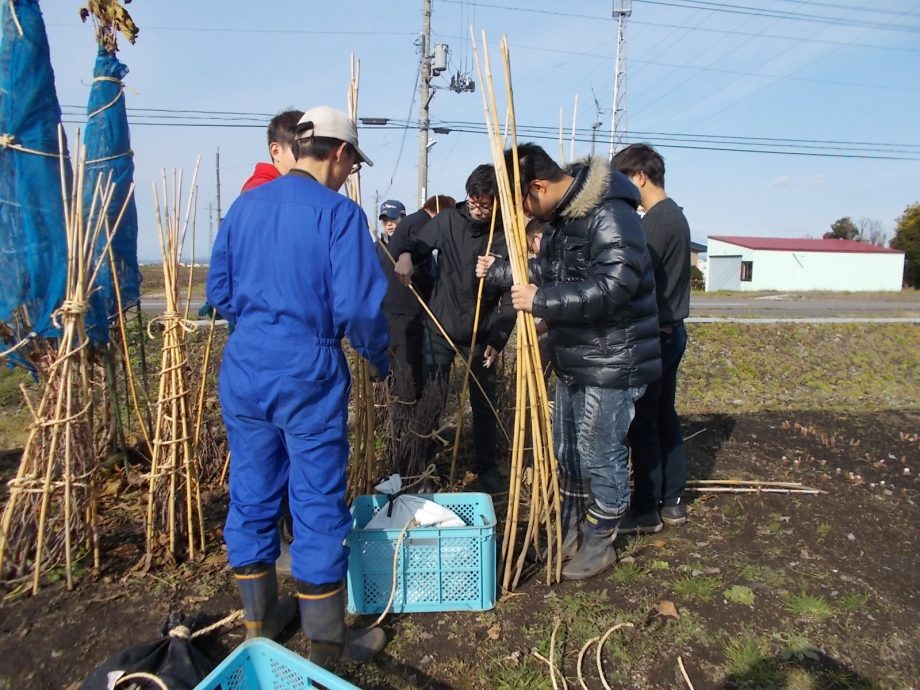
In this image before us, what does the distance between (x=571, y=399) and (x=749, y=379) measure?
5.69 meters

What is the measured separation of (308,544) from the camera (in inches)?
80.1

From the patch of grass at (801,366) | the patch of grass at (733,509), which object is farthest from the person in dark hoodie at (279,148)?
the patch of grass at (801,366)

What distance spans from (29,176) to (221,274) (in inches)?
57.1

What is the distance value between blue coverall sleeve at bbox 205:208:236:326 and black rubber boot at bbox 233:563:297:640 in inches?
36.6

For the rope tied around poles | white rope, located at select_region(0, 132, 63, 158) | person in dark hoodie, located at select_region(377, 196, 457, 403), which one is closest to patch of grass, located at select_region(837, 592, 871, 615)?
person in dark hoodie, located at select_region(377, 196, 457, 403)

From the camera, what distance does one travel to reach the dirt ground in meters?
2.18

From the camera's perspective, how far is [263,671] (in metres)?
1.69

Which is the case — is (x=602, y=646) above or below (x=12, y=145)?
below

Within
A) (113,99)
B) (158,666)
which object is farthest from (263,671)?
(113,99)

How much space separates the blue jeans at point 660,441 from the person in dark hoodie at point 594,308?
1.42 ft

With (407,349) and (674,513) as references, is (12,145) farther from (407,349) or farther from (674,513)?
(674,513)

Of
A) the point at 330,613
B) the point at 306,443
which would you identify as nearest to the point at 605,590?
the point at 330,613

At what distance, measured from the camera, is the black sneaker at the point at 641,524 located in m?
3.16

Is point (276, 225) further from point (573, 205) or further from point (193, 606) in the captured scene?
point (193, 606)
